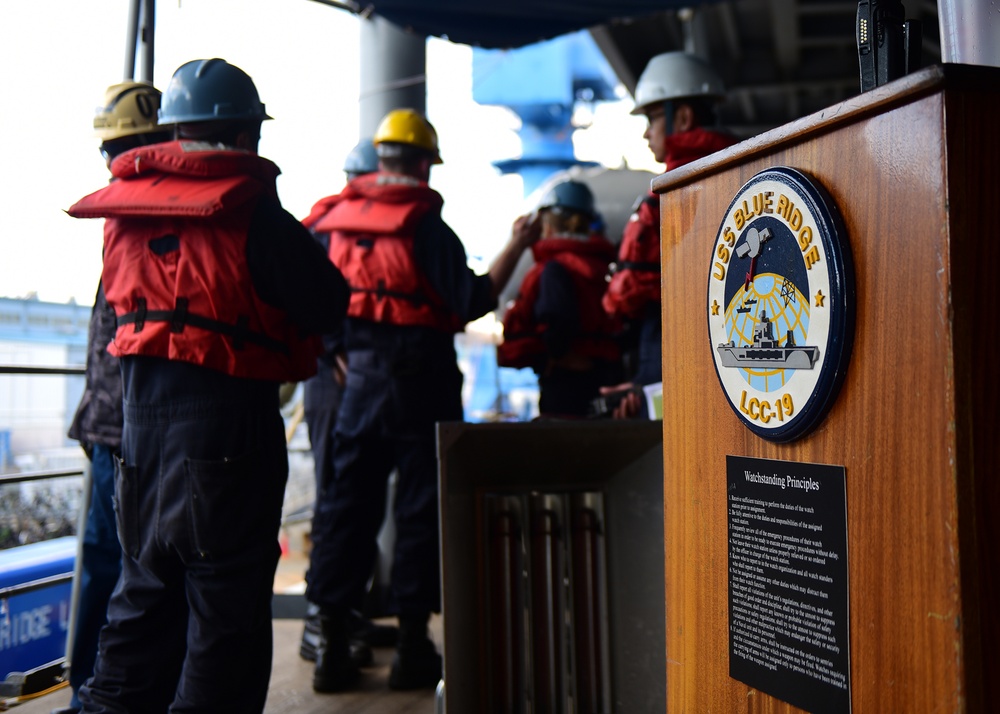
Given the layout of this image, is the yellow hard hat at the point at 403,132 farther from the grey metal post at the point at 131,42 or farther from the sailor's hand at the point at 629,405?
the sailor's hand at the point at 629,405

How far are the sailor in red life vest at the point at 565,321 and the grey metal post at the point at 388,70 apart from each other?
118cm

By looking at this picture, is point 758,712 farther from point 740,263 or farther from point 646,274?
point 646,274

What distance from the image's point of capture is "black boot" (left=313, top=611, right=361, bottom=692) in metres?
3.04

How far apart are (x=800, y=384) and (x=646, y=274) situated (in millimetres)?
2095

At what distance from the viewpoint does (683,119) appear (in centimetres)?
326

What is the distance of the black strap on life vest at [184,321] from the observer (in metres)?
2.25

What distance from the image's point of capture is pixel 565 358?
3936 millimetres

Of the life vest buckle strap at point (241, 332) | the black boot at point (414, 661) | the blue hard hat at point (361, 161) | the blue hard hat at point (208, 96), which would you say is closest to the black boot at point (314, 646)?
the black boot at point (414, 661)

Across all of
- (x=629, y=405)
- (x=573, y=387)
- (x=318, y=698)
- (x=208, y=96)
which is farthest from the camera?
(x=573, y=387)

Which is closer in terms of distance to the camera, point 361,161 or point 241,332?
point 241,332

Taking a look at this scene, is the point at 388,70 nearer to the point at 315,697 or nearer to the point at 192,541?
the point at 315,697

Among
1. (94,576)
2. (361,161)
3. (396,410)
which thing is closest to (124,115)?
(396,410)

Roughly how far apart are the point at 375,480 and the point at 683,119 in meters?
1.65

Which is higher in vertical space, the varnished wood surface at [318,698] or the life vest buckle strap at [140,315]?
the life vest buckle strap at [140,315]
